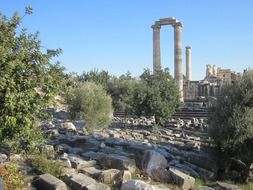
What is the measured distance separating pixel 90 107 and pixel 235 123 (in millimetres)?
10616

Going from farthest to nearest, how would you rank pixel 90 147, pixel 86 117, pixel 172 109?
1. pixel 172 109
2. pixel 86 117
3. pixel 90 147

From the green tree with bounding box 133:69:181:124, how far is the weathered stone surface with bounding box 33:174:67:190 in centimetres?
1880

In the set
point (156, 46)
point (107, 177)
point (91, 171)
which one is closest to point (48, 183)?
point (107, 177)

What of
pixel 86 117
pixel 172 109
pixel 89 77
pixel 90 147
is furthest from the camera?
pixel 89 77

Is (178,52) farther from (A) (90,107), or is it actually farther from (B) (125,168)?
(B) (125,168)

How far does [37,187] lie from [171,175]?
3569mm

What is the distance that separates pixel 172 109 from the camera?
28938 millimetres

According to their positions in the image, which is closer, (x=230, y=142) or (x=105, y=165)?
(x=105, y=165)

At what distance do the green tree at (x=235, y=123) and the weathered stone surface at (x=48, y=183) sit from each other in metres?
5.31

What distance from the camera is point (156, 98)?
90.4 feet

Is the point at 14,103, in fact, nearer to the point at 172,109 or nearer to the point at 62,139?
the point at 62,139

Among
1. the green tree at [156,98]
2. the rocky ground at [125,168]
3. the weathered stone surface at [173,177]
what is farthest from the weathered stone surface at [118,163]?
the green tree at [156,98]

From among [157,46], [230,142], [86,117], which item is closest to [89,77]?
[157,46]

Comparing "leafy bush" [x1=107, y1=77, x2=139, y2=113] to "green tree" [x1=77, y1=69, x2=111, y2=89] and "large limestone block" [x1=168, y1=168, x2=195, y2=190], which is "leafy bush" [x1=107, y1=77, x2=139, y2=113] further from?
"large limestone block" [x1=168, y1=168, x2=195, y2=190]
